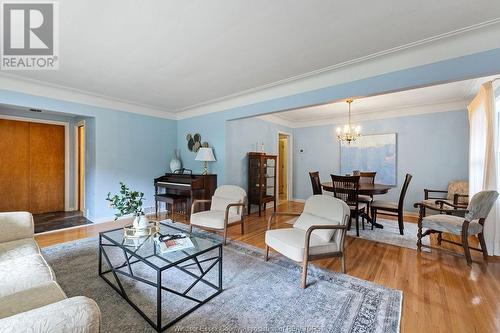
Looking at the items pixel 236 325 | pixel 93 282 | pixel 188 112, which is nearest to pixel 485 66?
pixel 236 325

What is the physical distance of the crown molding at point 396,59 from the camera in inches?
80.4

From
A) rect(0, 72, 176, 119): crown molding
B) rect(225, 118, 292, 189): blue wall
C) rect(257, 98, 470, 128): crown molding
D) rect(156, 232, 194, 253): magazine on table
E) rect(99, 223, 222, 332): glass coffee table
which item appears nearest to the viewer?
rect(99, 223, 222, 332): glass coffee table

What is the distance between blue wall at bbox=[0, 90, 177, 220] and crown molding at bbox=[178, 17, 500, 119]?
243 cm

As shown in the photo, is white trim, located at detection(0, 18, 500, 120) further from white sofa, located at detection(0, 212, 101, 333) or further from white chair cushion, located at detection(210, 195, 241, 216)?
white sofa, located at detection(0, 212, 101, 333)

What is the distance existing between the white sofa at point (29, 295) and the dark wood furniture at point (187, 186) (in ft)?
7.54

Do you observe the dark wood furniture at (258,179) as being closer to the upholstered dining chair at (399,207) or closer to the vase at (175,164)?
the vase at (175,164)

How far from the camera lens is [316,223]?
2475mm

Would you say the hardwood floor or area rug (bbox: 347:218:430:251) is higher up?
area rug (bbox: 347:218:430:251)

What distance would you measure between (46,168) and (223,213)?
433 centimetres

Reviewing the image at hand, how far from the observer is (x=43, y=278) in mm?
1471

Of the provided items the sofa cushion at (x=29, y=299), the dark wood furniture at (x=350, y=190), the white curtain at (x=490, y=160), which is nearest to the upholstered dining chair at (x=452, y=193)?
the white curtain at (x=490, y=160)

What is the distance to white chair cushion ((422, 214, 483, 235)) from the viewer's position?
2.60 meters

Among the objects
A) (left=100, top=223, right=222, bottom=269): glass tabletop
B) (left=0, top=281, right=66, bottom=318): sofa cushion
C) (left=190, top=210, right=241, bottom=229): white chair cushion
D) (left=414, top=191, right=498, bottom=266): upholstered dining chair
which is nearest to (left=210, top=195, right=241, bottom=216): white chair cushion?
(left=190, top=210, right=241, bottom=229): white chair cushion

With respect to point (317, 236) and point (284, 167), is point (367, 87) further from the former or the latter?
point (284, 167)
